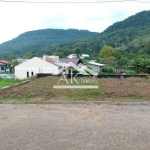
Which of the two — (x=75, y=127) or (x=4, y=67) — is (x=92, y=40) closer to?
(x=4, y=67)

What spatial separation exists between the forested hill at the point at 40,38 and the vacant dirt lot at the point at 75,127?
83727mm

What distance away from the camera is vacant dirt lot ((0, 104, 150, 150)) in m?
4.04

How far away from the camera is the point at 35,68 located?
28484 mm

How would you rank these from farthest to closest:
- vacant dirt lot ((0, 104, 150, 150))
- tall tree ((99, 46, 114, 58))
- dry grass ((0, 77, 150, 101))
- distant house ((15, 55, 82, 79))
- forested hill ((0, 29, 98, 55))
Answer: forested hill ((0, 29, 98, 55)) < tall tree ((99, 46, 114, 58)) < distant house ((15, 55, 82, 79)) < dry grass ((0, 77, 150, 101)) < vacant dirt lot ((0, 104, 150, 150))

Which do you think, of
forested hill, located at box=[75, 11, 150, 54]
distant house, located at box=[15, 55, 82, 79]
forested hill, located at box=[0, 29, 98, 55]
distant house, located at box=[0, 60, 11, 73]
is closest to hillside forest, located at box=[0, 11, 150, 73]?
forested hill, located at box=[75, 11, 150, 54]

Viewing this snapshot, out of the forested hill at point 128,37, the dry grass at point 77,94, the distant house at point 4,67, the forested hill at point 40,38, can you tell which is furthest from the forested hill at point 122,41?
the dry grass at point 77,94

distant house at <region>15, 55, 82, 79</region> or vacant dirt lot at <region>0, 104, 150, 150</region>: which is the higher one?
distant house at <region>15, 55, 82, 79</region>

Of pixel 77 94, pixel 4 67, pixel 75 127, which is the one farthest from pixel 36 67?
pixel 4 67

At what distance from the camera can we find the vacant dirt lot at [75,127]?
404 centimetres

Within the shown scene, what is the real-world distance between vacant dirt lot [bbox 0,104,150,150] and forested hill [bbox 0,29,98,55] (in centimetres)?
8373

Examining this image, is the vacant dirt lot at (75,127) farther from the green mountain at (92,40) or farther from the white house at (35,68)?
the green mountain at (92,40)

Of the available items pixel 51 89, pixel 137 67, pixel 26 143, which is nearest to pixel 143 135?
pixel 26 143

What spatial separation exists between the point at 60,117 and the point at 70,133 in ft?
4.89

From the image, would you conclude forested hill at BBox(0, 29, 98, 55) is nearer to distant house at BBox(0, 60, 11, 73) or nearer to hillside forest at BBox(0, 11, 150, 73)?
hillside forest at BBox(0, 11, 150, 73)
